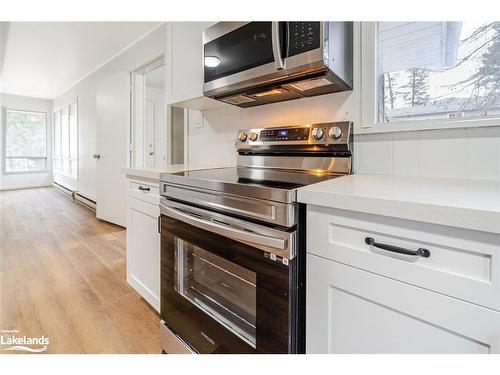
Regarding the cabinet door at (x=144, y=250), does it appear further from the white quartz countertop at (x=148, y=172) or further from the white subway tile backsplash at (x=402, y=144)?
the white subway tile backsplash at (x=402, y=144)

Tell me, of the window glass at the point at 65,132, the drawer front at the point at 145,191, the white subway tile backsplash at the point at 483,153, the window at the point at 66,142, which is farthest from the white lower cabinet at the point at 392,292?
the window glass at the point at 65,132

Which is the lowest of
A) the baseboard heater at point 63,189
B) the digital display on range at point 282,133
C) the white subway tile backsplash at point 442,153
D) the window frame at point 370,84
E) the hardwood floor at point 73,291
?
the hardwood floor at point 73,291

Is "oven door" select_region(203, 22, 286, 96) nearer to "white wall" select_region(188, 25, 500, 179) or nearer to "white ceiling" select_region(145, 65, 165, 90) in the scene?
"white wall" select_region(188, 25, 500, 179)

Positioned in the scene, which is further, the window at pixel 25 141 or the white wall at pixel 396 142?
the window at pixel 25 141

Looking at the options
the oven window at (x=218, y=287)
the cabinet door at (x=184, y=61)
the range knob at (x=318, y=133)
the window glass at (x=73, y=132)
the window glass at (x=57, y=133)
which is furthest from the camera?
the window glass at (x=57, y=133)

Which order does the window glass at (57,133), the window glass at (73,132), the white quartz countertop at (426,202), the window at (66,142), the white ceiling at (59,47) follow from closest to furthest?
the white quartz countertop at (426,202) → the white ceiling at (59,47) → the window glass at (73,132) → the window at (66,142) → the window glass at (57,133)

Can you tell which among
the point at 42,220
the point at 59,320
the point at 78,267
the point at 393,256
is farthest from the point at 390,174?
the point at 42,220

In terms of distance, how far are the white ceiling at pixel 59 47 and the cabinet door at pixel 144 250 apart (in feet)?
7.37

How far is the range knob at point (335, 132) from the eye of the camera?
126 cm

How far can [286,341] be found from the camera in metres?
0.82

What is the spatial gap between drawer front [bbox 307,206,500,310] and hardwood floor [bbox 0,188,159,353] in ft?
3.76

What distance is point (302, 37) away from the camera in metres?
1.08

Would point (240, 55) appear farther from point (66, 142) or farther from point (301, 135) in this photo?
point (66, 142)
